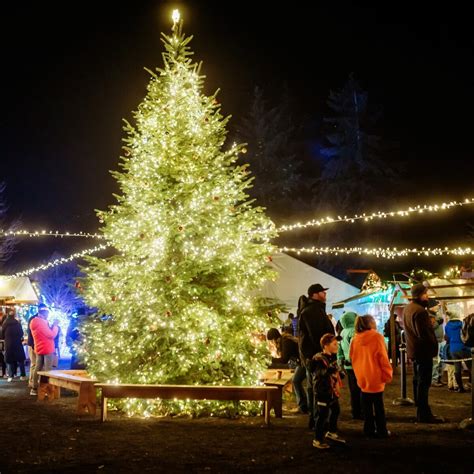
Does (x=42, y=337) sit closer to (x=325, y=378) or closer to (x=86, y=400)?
(x=86, y=400)

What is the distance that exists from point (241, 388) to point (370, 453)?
2624 millimetres

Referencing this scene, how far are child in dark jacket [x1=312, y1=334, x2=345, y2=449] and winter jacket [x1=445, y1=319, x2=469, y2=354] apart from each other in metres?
7.17

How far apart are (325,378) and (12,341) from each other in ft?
→ 36.0

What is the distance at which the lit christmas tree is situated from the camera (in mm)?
10648

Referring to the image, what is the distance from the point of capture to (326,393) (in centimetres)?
748

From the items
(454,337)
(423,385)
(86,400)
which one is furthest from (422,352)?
(86,400)

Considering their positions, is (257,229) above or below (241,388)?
above

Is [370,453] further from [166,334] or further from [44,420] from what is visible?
[44,420]

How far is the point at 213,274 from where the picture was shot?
11336mm

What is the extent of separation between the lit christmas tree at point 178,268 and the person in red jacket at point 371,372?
2.88m

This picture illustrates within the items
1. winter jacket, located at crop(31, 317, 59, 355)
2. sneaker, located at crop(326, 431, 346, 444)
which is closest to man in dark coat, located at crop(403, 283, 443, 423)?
sneaker, located at crop(326, 431, 346, 444)

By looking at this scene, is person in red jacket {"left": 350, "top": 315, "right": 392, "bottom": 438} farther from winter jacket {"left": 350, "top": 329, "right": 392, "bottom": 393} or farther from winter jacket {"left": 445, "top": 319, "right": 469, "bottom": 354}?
winter jacket {"left": 445, "top": 319, "right": 469, "bottom": 354}

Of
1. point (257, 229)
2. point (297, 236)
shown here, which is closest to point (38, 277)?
point (297, 236)

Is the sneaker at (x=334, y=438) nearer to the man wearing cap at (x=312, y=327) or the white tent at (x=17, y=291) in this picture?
the man wearing cap at (x=312, y=327)
